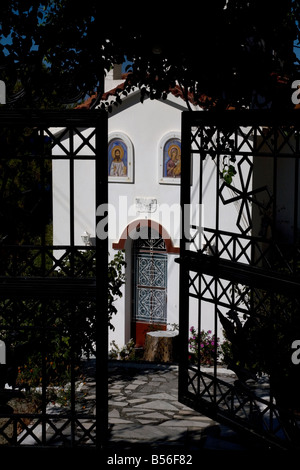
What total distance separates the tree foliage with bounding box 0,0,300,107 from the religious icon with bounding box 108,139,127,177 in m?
6.48

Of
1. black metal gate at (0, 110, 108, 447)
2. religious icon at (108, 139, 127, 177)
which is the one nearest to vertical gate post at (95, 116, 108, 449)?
black metal gate at (0, 110, 108, 447)

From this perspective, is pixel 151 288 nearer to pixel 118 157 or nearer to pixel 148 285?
pixel 148 285

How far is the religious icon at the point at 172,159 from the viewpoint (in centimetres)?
1361

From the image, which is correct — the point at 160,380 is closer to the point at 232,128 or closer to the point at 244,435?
the point at 244,435

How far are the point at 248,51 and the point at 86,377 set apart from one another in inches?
191

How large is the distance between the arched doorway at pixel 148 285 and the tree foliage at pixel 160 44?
709 cm

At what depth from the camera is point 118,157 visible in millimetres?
14211

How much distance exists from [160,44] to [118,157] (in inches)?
297

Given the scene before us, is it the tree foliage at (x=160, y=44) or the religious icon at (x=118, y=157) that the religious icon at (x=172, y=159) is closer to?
the religious icon at (x=118, y=157)

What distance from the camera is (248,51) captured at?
23.5 ft

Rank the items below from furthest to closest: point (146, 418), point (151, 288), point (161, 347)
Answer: point (151, 288) → point (161, 347) → point (146, 418)

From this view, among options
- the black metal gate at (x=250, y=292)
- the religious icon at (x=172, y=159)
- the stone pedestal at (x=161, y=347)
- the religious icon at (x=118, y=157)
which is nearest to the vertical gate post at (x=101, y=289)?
the black metal gate at (x=250, y=292)

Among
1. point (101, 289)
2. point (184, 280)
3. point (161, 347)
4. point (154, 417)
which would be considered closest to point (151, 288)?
point (161, 347)

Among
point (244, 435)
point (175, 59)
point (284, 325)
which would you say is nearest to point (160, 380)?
point (244, 435)
